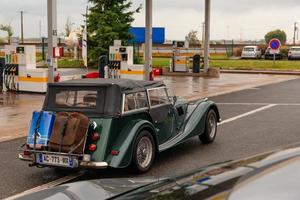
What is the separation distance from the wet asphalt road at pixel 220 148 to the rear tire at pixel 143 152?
136 mm

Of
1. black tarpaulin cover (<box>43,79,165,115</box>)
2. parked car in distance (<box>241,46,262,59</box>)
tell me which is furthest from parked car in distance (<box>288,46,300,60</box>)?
black tarpaulin cover (<box>43,79,165,115</box>)

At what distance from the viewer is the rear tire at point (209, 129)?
848cm

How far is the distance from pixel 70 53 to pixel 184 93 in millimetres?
34782

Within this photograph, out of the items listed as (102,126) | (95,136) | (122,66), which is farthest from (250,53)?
(95,136)

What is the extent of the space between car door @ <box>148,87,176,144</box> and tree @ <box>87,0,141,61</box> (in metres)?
25.6

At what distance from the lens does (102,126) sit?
624 cm

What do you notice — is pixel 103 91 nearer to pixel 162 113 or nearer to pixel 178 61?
pixel 162 113

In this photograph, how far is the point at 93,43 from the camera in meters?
34.0

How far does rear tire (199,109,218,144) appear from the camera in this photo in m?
8.48

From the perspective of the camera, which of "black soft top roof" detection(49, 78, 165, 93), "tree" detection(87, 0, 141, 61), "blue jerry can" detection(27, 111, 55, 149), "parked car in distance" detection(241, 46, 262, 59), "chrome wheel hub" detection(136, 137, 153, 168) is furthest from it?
"parked car in distance" detection(241, 46, 262, 59)

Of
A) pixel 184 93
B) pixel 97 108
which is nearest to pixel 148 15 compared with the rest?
pixel 184 93

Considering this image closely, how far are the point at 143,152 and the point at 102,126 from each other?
770 mm

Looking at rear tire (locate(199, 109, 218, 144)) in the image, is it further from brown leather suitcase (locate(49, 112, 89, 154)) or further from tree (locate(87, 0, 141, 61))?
tree (locate(87, 0, 141, 61))

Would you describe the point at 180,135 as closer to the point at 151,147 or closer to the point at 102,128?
the point at 151,147
